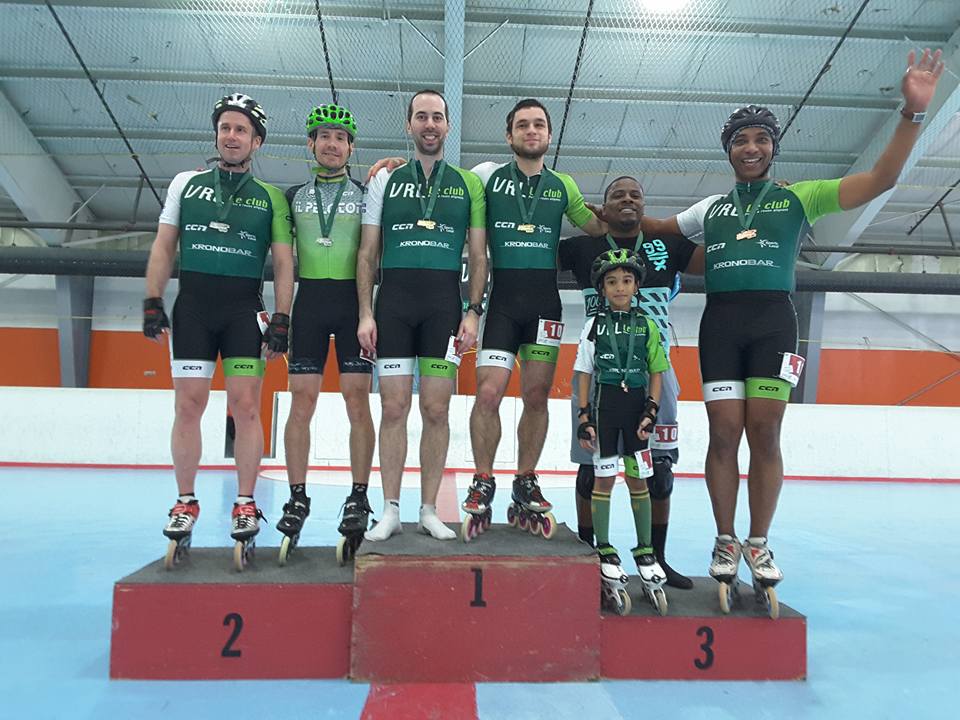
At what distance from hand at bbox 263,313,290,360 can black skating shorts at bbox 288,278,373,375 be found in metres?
0.11

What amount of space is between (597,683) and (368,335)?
1888mm

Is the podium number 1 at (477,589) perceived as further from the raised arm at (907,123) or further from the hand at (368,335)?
the raised arm at (907,123)

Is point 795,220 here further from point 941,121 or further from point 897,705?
point 941,121

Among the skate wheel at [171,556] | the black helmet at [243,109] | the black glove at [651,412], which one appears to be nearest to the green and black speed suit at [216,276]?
the black helmet at [243,109]

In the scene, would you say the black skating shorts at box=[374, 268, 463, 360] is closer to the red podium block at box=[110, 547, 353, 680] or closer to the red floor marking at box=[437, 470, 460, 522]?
the red podium block at box=[110, 547, 353, 680]

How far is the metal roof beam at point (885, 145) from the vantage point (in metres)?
9.12

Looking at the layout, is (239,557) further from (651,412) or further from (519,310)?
(651,412)

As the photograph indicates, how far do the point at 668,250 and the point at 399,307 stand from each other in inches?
63.2

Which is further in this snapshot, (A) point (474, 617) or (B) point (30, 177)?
(B) point (30, 177)

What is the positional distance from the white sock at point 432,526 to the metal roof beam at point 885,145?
22.9 feet

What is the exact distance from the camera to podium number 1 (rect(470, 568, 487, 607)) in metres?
2.79

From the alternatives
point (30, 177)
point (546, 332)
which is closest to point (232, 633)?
point (546, 332)

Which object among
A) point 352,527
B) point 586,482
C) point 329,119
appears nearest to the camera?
point 352,527

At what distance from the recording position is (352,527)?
324 cm
